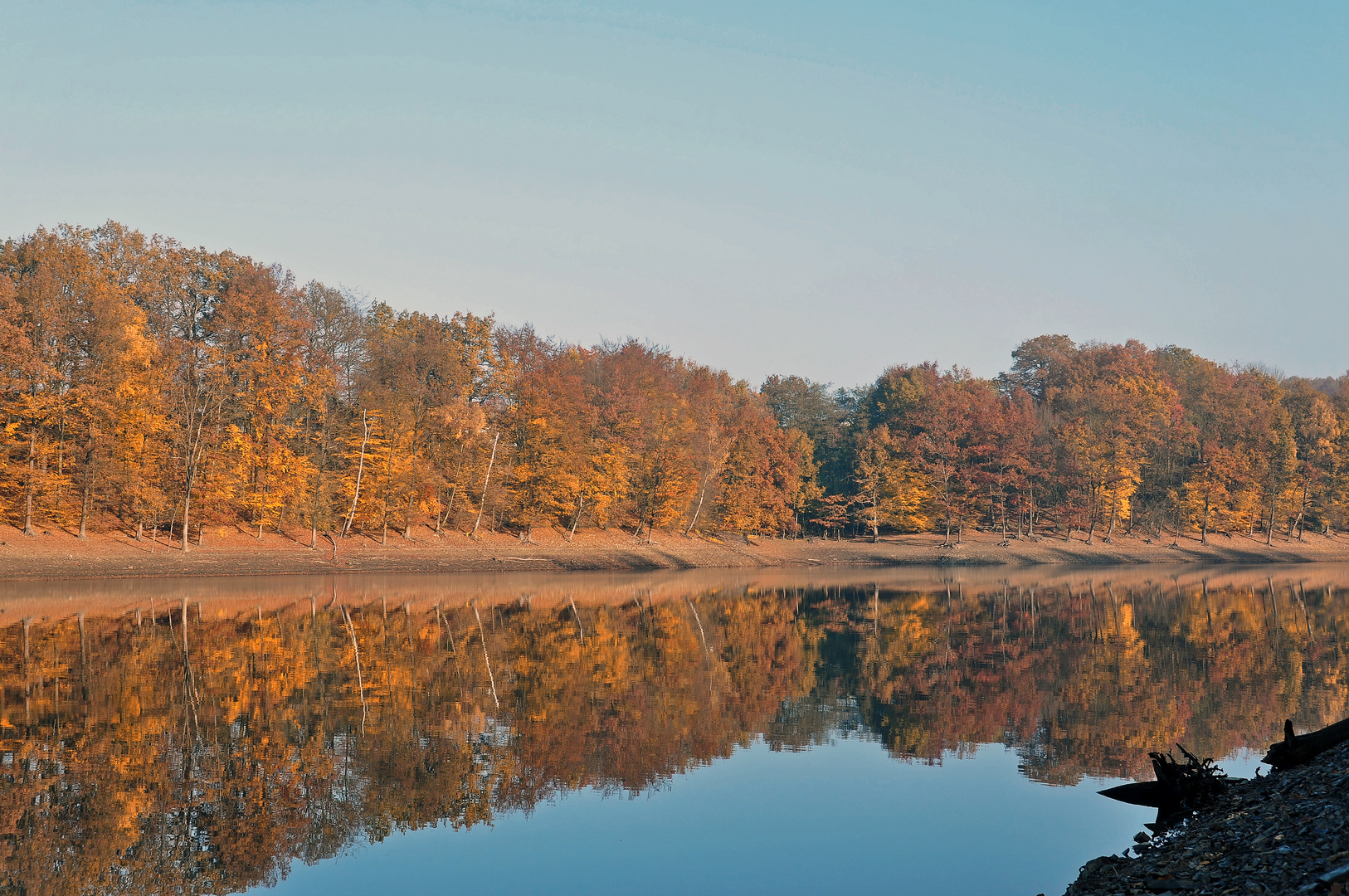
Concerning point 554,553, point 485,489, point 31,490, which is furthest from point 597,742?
point 485,489

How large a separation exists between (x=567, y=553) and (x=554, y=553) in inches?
34.7

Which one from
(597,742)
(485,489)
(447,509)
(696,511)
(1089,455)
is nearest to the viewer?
(597,742)

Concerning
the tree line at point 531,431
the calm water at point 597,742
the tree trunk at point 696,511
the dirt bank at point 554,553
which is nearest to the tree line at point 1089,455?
the tree line at point 531,431

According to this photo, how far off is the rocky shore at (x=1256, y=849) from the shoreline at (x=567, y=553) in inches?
1707

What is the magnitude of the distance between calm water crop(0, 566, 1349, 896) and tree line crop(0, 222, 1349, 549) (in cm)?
1954

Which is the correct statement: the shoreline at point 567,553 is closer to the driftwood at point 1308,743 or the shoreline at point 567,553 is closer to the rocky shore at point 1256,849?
the rocky shore at point 1256,849

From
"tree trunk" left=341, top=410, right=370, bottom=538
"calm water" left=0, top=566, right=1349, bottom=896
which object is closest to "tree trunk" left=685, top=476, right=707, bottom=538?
"tree trunk" left=341, top=410, right=370, bottom=538

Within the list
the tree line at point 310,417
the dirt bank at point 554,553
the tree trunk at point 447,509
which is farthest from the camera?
the tree trunk at point 447,509

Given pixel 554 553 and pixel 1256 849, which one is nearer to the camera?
pixel 1256 849

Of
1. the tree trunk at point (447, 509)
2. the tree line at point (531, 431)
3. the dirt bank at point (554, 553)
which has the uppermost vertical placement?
the tree line at point (531, 431)

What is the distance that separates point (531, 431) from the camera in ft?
207

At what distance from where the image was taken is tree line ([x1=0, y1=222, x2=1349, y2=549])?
47.2m

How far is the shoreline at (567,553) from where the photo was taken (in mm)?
43938

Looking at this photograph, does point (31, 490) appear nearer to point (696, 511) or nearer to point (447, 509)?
point (447, 509)
